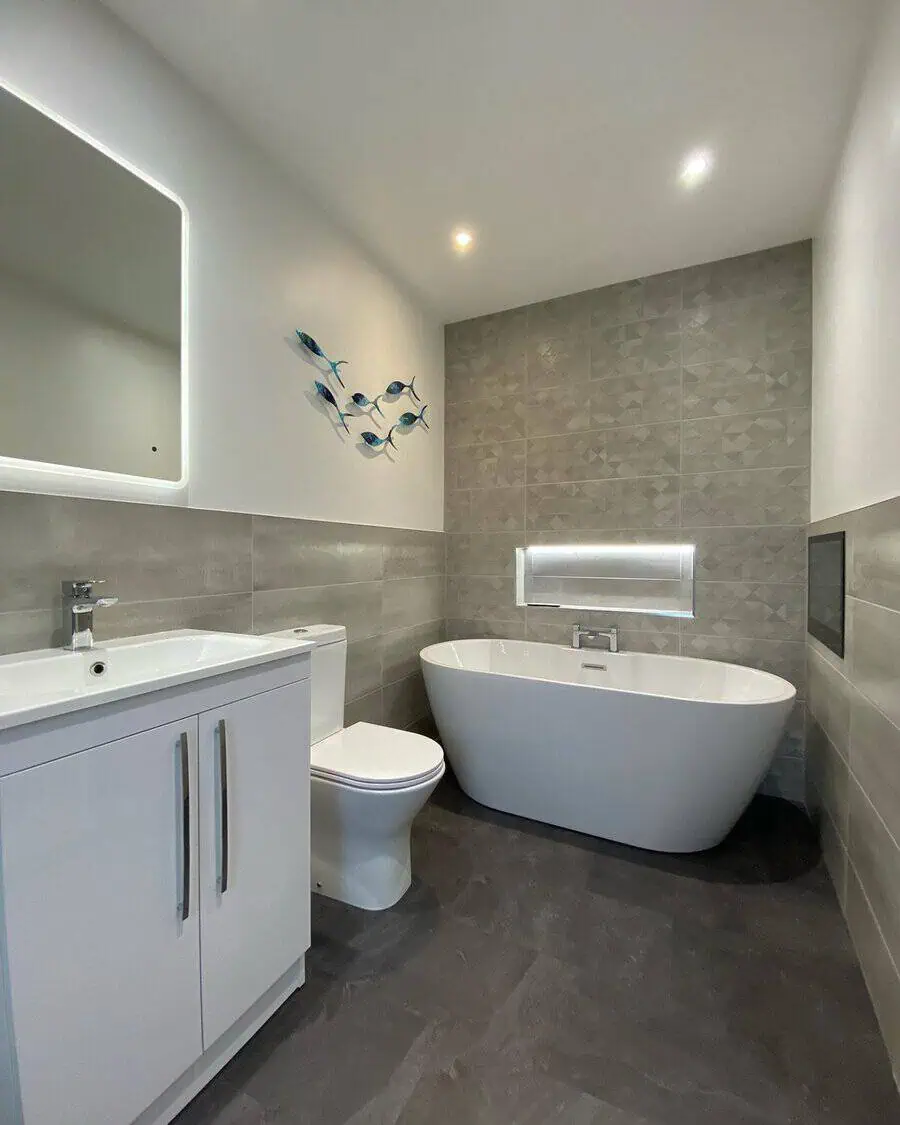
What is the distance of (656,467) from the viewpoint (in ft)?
8.79

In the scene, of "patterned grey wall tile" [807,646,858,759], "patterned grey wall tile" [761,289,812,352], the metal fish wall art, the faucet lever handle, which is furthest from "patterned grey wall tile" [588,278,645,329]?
the faucet lever handle

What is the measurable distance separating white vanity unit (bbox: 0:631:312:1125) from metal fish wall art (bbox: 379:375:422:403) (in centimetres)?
173

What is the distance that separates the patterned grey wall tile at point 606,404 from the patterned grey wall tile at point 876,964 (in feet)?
6.93

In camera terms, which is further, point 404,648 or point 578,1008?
point 404,648

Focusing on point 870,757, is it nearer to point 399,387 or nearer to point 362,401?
point 362,401

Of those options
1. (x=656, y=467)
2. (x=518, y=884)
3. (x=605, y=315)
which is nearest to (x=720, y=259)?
(x=605, y=315)

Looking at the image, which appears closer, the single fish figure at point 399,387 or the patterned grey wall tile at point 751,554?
the patterned grey wall tile at point 751,554

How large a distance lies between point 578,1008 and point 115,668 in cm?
152

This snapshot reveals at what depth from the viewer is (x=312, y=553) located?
2.12 meters

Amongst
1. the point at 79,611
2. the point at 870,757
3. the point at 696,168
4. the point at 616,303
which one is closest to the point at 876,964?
the point at 870,757

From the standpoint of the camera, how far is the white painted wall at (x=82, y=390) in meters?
1.25

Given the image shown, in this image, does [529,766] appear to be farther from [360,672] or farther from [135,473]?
[135,473]

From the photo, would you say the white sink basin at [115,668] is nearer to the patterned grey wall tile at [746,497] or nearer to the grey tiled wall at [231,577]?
the grey tiled wall at [231,577]

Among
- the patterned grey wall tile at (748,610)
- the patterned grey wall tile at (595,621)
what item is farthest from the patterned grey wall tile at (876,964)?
the patterned grey wall tile at (595,621)
